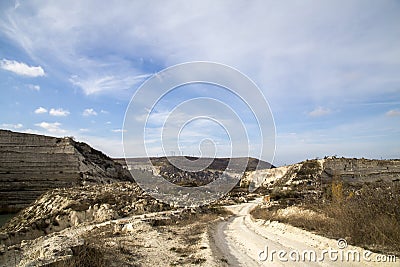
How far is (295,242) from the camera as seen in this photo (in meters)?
10.5

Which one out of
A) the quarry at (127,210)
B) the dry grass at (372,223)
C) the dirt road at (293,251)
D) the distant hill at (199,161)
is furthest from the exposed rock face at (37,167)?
the dry grass at (372,223)

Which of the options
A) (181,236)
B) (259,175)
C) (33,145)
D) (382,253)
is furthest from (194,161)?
(382,253)

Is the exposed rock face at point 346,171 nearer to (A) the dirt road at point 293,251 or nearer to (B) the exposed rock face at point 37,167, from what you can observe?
(A) the dirt road at point 293,251

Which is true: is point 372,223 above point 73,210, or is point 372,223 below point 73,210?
above

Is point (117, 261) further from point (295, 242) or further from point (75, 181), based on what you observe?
point (75, 181)

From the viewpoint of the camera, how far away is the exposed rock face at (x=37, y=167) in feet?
127

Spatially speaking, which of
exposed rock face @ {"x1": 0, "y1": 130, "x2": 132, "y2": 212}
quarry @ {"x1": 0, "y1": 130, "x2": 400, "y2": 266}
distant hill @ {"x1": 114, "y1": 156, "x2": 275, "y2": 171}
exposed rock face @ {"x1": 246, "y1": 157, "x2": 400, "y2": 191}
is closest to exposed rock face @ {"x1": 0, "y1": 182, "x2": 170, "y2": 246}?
quarry @ {"x1": 0, "y1": 130, "x2": 400, "y2": 266}

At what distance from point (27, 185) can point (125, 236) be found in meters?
33.3

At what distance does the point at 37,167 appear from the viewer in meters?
41.8

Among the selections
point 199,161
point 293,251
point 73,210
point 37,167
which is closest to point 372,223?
point 293,251

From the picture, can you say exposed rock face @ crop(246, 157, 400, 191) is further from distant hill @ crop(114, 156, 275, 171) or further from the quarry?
distant hill @ crop(114, 156, 275, 171)

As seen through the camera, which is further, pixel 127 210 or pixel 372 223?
pixel 127 210

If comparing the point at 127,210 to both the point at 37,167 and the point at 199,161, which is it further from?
the point at 199,161

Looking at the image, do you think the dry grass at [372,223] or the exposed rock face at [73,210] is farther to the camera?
the exposed rock face at [73,210]
